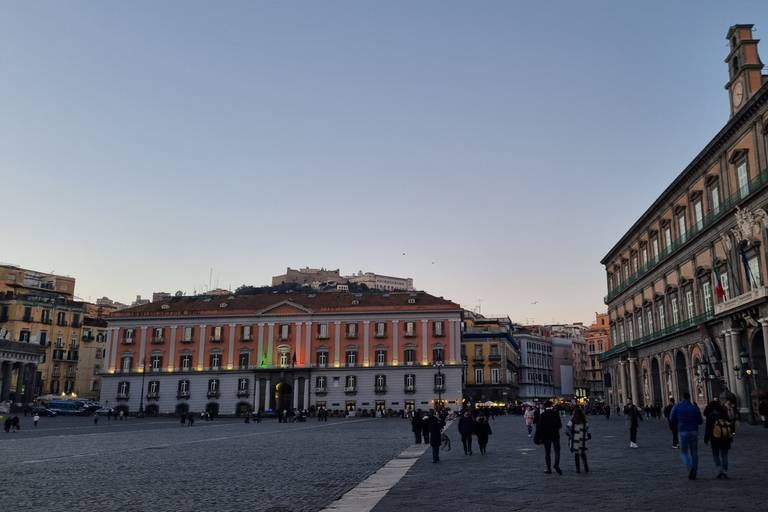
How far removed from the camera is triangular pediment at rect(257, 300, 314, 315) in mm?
80312

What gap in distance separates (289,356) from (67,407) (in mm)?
24174

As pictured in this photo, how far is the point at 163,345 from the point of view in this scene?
81.9 metres

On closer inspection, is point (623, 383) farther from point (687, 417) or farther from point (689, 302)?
point (687, 417)

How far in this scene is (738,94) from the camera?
38.7 meters

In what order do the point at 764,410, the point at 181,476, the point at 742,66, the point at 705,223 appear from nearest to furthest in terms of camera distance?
1. the point at 181,476
2. the point at 764,410
3. the point at 742,66
4. the point at 705,223

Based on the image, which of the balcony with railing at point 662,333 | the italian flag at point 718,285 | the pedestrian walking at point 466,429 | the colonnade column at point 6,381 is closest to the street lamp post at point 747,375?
the italian flag at point 718,285

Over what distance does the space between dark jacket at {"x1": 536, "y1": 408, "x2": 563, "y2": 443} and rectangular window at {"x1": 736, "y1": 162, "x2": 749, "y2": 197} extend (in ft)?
84.4

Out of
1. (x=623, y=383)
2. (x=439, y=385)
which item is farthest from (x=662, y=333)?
(x=439, y=385)

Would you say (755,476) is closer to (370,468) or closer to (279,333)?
(370,468)

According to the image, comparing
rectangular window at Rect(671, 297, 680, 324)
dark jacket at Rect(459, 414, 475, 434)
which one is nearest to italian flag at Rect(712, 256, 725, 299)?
rectangular window at Rect(671, 297, 680, 324)

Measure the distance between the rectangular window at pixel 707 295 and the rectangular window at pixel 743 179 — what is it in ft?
24.3

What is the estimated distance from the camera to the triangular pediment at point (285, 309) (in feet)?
263

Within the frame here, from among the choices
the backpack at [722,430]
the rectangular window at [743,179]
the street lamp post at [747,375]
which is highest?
the rectangular window at [743,179]

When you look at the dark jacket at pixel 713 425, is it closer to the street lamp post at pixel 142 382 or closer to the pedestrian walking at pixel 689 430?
the pedestrian walking at pixel 689 430
